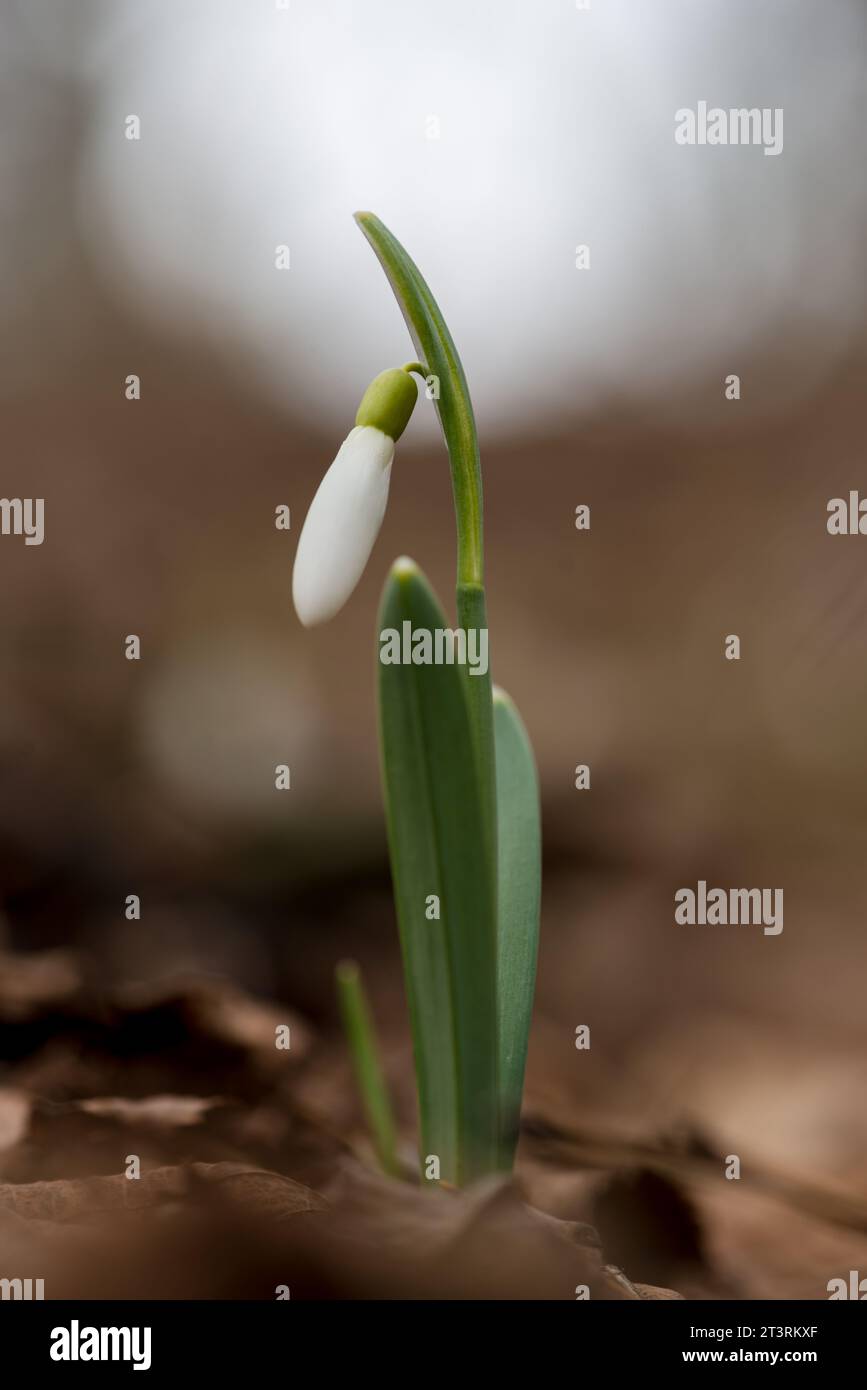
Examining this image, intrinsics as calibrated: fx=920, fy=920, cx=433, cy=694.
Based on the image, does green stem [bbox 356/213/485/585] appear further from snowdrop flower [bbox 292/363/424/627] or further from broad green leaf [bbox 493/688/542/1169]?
broad green leaf [bbox 493/688/542/1169]

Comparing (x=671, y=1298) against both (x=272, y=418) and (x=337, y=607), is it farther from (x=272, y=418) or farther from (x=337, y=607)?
(x=272, y=418)

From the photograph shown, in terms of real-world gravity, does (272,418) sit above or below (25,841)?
above

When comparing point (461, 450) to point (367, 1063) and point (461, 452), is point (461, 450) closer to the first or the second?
point (461, 452)

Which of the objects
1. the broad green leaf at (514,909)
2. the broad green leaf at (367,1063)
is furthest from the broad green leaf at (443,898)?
the broad green leaf at (367,1063)

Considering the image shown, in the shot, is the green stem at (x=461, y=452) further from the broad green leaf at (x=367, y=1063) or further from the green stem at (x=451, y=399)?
the broad green leaf at (x=367, y=1063)

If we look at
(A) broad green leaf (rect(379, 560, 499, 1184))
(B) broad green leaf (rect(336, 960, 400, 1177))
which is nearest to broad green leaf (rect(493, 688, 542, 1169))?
Result: (A) broad green leaf (rect(379, 560, 499, 1184))

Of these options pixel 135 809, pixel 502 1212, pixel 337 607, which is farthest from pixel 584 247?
pixel 502 1212

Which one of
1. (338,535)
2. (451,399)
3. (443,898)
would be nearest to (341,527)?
(338,535)
